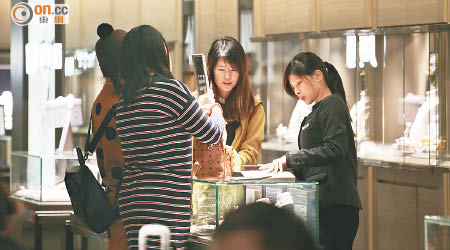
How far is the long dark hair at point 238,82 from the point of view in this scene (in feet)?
12.0

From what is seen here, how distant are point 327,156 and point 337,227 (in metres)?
0.31

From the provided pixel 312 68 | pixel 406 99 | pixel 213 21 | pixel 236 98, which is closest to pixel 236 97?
pixel 236 98

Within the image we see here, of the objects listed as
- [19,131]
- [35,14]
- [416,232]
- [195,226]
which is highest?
[35,14]

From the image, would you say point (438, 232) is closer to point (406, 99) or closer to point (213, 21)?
point (406, 99)

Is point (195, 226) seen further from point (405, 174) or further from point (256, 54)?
point (256, 54)

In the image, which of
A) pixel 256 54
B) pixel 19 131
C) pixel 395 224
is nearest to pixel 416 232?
pixel 395 224

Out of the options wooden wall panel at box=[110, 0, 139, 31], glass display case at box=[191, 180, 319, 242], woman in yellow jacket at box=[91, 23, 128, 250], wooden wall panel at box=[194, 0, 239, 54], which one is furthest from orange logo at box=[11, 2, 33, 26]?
glass display case at box=[191, 180, 319, 242]

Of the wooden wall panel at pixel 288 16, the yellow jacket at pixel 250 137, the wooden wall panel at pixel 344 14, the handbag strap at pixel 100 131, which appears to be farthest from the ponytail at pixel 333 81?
the wooden wall panel at pixel 288 16

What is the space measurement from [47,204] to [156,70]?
1.66 meters

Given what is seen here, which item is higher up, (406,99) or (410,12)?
(410,12)

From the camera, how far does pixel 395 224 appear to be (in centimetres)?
528

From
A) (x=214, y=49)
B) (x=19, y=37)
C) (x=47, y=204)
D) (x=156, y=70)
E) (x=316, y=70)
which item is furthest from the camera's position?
(x=19, y=37)

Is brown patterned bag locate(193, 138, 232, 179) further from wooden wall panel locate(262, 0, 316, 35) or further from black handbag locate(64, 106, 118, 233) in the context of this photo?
wooden wall panel locate(262, 0, 316, 35)

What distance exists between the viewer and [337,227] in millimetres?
3139
